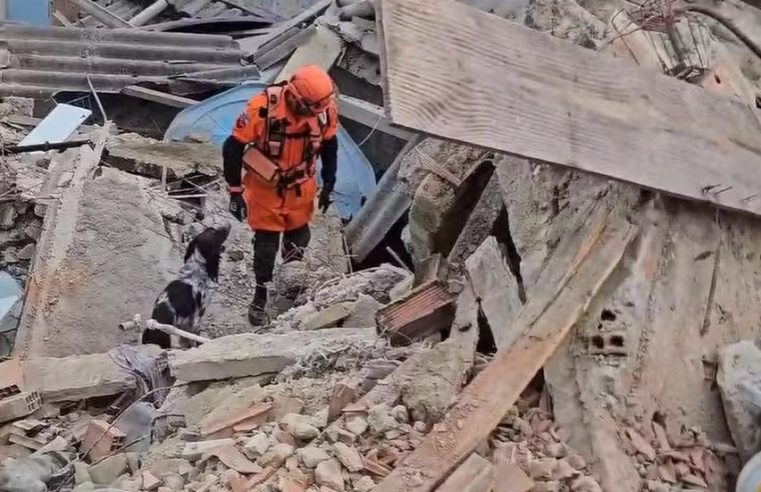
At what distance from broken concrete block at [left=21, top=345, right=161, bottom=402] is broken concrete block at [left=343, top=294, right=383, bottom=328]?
104cm

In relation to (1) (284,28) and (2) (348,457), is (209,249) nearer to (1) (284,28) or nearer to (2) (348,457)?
(2) (348,457)

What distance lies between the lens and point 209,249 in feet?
21.0

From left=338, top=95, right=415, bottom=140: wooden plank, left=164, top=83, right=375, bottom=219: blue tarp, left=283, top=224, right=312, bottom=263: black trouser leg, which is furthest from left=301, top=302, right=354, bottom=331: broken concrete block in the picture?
left=338, top=95, right=415, bottom=140: wooden plank

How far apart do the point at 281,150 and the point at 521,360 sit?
3140 mm

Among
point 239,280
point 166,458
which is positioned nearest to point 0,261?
point 239,280

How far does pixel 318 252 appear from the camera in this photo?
695 centimetres

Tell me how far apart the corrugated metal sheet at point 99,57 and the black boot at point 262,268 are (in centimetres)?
353

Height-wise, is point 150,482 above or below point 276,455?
below

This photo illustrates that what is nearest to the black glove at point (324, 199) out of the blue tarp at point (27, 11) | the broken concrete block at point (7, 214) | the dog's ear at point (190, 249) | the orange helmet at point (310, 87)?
the dog's ear at point (190, 249)

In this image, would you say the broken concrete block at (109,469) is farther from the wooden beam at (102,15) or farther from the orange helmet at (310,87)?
the wooden beam at (102,15)

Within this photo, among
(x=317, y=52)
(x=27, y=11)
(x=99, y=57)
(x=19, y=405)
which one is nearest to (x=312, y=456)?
(x=19, y=405)

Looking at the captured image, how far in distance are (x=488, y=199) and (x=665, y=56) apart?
3.35 ft

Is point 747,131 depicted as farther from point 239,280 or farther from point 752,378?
point 239,280

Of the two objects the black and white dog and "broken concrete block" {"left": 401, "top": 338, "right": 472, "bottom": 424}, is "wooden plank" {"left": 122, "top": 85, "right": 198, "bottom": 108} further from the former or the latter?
"broken concrete block" {"left": 401, "top": 338, "right": 472, "bottom": 424}
